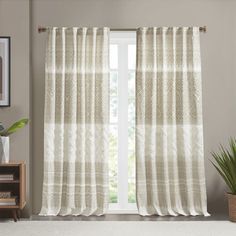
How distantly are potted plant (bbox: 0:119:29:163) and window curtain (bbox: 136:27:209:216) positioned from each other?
123 centimetres

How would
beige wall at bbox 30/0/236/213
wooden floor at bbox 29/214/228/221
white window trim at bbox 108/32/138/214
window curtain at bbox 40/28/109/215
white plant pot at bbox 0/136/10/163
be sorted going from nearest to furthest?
white plant pot at bbox 0/136/10/163 → wooden floor at bbox 29/214/228/221 → window curtain at bbox 40/28/109/215 → beige wall at bbox 30/0/236/213 → white window trim at bbox 108/32/138/214

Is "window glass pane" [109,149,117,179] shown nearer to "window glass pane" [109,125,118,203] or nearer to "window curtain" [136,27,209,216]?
"window glass pane" [109,125,118,203]

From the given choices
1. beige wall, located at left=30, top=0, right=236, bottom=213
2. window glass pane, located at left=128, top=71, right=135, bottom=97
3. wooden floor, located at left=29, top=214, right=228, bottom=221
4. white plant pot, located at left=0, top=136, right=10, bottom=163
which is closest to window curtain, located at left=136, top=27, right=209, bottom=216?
wooden floor, located at left=29, top=214, right=228, bottom=221

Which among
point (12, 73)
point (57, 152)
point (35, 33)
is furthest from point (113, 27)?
point (57, 152)

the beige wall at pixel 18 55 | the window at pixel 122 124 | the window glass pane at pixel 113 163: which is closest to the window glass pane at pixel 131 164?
the window at pixel 122 124

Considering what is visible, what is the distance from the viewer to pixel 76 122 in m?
4.61

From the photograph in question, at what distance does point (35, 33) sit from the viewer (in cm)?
475

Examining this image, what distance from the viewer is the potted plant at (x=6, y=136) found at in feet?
13.9

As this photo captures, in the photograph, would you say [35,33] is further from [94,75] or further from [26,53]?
[94,75]

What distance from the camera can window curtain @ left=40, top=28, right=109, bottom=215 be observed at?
15.0 feet

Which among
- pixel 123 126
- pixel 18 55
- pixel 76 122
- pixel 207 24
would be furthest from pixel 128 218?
pixel 207 24

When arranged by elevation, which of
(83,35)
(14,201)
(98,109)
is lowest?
(14,201)

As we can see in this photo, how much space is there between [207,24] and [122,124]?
1.47 metres

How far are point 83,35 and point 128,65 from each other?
0.66m
